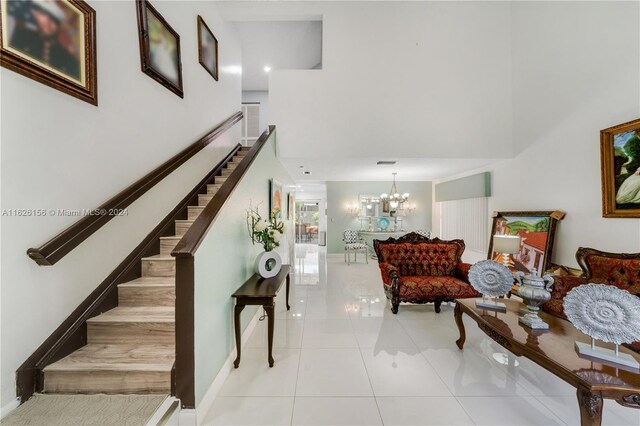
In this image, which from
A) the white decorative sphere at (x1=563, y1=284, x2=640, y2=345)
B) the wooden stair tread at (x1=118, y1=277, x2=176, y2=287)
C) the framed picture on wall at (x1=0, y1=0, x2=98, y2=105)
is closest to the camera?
the white decorative sphere at (x1=563, y1=284, x2=640, y2=345)

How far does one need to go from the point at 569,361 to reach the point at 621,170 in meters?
2.69

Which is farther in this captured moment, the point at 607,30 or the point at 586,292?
the point at 607,30

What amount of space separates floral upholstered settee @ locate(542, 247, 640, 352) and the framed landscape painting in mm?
503

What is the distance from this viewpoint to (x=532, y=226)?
4.01 metres

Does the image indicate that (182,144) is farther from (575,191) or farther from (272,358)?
(575,191)

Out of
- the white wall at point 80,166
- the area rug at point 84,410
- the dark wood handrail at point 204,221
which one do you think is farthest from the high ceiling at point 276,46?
the area rug at point 84,410

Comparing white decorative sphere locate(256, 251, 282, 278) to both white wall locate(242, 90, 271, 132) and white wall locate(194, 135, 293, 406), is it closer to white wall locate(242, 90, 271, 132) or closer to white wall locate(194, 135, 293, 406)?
white wall locate(194, 135, 293, 406)

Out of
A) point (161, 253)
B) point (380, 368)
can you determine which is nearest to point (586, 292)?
point (380, 368)

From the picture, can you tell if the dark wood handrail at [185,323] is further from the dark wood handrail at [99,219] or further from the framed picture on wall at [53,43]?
the framed picture on wall at [53,43]

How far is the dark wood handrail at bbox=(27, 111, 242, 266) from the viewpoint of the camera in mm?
1662

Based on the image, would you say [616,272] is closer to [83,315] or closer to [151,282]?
[151,282]

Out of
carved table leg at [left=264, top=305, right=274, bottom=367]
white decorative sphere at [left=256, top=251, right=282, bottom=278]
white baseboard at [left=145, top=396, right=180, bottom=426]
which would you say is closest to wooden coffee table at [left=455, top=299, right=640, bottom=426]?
carved table leg at [left=264, top=305, right=274, bottom=367]

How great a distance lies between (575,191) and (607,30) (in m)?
1.97

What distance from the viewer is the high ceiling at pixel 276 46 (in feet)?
18.7
